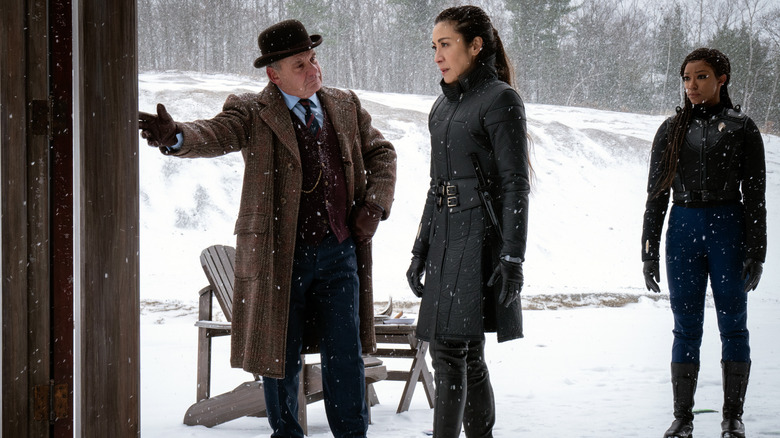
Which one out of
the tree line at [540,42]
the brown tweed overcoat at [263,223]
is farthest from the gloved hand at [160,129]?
the tree line at [540,42]

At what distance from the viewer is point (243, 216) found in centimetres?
245

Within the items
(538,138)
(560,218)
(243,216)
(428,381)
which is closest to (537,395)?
(428,381)

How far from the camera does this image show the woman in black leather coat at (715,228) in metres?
2.92

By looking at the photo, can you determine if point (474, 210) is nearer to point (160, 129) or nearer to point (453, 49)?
point (453, 49)

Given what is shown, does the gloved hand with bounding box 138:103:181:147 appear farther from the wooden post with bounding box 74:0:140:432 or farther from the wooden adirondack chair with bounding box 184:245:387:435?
the wooden adirondack chair with bounding box 184:245:387:435

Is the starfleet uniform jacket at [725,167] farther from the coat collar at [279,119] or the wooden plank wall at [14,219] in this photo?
the wooden plank wall at [14,219]

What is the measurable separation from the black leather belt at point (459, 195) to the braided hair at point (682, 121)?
1106 millimetres

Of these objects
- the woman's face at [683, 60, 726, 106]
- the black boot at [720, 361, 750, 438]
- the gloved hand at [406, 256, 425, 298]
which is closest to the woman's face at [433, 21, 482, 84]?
the gloved hand at [406, 256, 425, 298]

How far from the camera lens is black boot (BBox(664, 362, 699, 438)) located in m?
2.96

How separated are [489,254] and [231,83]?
13.0 m

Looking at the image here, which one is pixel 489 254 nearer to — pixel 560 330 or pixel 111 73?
pixel 111 73

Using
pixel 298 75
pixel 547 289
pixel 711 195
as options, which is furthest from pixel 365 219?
pixel 547 289

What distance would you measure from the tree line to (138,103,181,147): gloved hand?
13569mm

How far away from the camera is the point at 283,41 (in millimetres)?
2471
